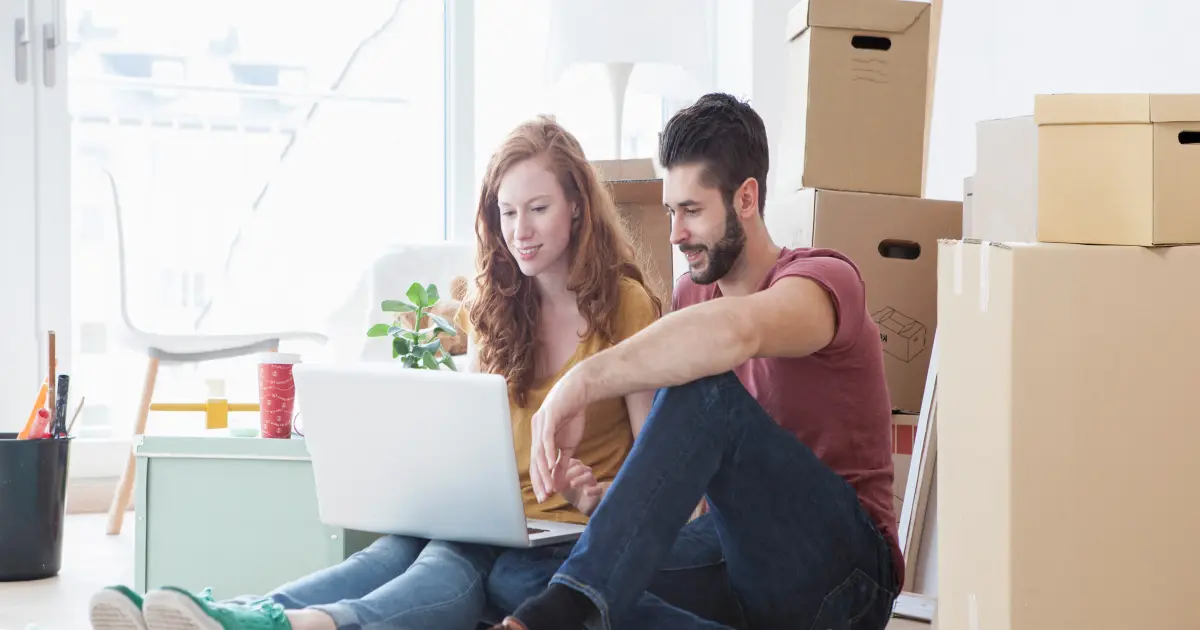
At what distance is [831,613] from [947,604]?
0.13 meters

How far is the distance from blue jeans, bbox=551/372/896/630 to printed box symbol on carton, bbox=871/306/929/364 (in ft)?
2.48

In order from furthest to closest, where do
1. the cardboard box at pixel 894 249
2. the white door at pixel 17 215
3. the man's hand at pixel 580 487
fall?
the white door at pixel 17 215
the cardboard box at pixel 894 249
the man's hand at pixel 580 487

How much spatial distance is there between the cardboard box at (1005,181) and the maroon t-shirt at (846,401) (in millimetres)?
595

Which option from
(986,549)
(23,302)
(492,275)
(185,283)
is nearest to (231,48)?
(185,283)

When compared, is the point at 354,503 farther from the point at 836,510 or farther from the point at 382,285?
the point at 382,285

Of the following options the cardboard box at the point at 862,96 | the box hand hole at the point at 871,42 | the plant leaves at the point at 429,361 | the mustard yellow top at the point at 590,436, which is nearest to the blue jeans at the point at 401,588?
the mustard yellow top at the point at 590,436

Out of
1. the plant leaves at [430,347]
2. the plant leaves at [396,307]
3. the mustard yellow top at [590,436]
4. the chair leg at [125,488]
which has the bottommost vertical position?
the chair leg at [125,488]

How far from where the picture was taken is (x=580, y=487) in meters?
1.44

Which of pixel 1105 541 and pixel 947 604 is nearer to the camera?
pixel 1105 541

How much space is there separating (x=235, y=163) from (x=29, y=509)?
1.32 m

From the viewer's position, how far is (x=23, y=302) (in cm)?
300

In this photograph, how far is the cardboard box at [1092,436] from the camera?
48.9 inches

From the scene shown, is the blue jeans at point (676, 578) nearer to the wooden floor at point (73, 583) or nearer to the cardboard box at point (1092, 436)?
the cardboard box at point (1092, 436)

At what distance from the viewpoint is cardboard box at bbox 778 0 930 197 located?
6.82 ft
